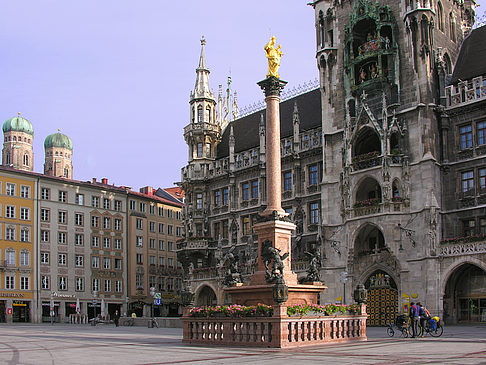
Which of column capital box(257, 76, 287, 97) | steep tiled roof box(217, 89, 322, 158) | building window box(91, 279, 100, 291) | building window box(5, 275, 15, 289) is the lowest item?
building window box(91, 279, 100, 291)

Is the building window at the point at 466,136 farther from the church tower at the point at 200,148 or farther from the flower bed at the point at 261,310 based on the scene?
the church tower at the point at 200,148

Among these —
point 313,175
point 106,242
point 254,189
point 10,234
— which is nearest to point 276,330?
point 313,175

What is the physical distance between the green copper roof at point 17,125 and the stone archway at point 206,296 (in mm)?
112840

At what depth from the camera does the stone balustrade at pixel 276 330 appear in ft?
76.9

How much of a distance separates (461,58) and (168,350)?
126 ft

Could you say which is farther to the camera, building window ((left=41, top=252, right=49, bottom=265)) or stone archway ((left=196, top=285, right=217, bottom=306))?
building window ((left=41, top=252, right=49, bottom=265))

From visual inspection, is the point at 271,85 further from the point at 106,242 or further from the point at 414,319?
the point at 106,242

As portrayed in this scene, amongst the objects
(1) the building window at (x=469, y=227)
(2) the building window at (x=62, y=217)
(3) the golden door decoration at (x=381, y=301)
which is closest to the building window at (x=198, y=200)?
(2) the building window at (x=62, y=217)

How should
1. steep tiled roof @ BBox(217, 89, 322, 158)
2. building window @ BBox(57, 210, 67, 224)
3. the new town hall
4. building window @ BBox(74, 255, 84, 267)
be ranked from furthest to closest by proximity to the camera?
building window @ BBox(74, 255, 84, 267) < building window @ BBox(57, 210, 67, 224) < steep tiled roof @ BBox(217, 89, 322, 158) < the new town hall

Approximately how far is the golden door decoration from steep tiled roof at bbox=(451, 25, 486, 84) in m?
15.9

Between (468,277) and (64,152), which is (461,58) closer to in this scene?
(468,277)

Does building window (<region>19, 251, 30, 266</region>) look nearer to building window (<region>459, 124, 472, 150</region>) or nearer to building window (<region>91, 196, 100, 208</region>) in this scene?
building window (<region>91, 196, 100, 208</region>)

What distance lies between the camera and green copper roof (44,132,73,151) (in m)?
172

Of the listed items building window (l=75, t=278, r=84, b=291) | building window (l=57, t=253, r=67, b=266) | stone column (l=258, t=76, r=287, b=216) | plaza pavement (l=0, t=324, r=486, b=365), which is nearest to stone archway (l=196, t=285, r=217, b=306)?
building window (l=75, t=278, r=84, b=291)
